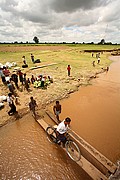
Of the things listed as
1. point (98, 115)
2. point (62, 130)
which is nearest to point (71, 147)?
point (62, 130)

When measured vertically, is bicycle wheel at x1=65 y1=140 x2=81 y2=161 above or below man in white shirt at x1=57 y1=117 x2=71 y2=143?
below

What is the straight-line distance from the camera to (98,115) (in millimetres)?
8047

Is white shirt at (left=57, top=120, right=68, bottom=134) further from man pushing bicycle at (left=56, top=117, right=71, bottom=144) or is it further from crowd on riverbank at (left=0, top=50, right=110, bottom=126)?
crowd on riverbank at (left=0, top=50, right=110, bottom=126)

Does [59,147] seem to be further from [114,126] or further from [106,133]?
[114,126]

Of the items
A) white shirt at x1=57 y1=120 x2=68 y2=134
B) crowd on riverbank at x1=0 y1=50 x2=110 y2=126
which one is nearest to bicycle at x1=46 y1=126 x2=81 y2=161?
white shirt at x1=57 y1=120 x2=68 y2=134

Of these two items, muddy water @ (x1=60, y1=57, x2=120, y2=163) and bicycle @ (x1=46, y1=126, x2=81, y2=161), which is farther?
muddy water @ (x1=60, y1=57, x2=120, y2=163)

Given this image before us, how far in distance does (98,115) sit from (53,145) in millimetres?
3668

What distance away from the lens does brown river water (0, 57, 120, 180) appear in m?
4.66

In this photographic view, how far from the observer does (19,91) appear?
1090cm

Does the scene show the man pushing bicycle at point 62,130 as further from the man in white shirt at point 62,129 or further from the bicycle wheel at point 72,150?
the bicycle wheel at point 72,150

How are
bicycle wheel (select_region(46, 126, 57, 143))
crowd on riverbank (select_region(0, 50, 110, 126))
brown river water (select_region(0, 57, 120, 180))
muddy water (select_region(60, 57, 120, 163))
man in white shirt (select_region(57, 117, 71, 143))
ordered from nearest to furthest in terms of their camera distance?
1. brown river water (select_region(0, 57, 120, 180))
2. man in white shirt (select_region(57, 117, 71, 143))
3. bicycle wheel (select_region(46, 126, 57, 143))
4. muddy water (select_region(60, 57, 120, 163))
5. crowd on riverbank (select_region(0, 50, 110, 126))

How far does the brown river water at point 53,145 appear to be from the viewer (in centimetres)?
466

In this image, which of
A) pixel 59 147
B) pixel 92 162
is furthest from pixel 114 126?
pixel 59 147

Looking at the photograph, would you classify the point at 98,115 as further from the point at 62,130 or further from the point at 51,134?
the point at 62,130
